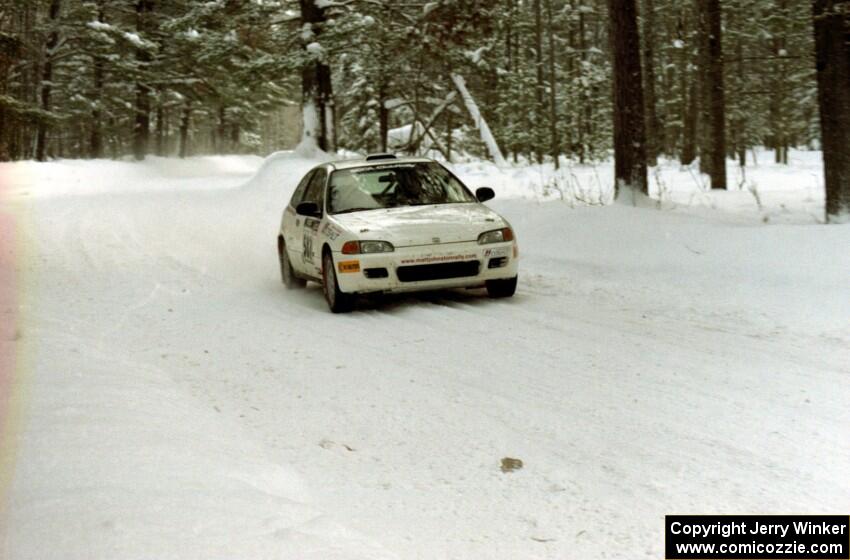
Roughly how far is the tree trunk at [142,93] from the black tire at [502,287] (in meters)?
33.0

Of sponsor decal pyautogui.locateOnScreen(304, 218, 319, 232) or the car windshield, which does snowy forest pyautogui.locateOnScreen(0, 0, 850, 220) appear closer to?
the car windshield

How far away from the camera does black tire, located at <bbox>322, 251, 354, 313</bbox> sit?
899 centimetres

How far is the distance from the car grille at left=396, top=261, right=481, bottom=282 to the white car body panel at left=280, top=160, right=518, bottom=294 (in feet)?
0.10

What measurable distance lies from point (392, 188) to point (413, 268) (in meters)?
1.54

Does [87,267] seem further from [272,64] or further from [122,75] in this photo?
[122,75]

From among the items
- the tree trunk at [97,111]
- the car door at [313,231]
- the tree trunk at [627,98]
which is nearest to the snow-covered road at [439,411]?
the car door at [313,231]

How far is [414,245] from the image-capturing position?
8906 mm

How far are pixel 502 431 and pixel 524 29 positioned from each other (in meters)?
41.4

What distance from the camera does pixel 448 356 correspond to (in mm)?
6828

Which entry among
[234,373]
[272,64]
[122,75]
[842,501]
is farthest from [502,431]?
[122,75]

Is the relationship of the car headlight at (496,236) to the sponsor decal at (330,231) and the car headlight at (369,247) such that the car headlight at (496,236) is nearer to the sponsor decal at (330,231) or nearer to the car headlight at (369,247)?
the car headlight at (369,247)

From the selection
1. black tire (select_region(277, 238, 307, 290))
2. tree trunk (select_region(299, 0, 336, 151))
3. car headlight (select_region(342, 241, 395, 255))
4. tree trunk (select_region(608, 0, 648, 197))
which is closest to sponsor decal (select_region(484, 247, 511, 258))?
car headlight (select_region(342, 241, 395, 255))

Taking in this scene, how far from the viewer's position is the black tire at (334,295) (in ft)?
29.5

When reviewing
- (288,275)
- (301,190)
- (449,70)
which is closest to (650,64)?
(449,70)
